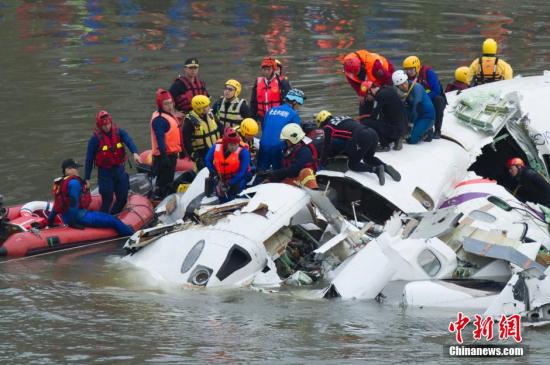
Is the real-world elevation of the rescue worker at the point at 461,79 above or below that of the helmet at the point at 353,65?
below

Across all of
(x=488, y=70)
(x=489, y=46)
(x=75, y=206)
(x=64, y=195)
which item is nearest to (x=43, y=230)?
(x=75, y=206)

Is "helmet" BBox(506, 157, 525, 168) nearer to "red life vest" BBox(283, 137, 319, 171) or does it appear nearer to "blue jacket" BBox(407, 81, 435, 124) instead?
"blue jacket" BBox(407, 81, 435, 124)

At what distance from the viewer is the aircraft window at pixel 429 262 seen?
47.9 feet

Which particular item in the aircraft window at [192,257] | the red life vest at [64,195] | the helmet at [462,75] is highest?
the helmet at [462,75]

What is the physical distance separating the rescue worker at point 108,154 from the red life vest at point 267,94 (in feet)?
10.3

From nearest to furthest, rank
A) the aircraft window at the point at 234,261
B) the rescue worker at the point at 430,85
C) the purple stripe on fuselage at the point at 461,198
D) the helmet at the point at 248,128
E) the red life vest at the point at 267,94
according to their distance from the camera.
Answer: the aircraft window at the point at 234,261, the purple stripe on fuselage at the point at 461,198, the helmet at the point at 248,128, the rescue worker at the point at 430,85, the red life vest at the point at 267,94

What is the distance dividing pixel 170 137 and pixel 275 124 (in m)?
2.04

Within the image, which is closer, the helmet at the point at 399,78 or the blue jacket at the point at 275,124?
the blue jacket at the point at 275,124

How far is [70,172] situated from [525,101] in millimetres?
8039

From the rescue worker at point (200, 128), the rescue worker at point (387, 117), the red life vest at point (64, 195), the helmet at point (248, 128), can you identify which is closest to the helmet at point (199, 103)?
the rescue worker at point (200, 128)

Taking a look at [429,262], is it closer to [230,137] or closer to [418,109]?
[230,137]

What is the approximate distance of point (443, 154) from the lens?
17859mm

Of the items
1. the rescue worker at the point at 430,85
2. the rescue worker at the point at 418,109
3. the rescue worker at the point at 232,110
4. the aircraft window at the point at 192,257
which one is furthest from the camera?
the rescue worker at the point at 232,110

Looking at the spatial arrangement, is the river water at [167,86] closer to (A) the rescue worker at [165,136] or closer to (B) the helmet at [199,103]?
(A) the rescue worker at [165,136]
